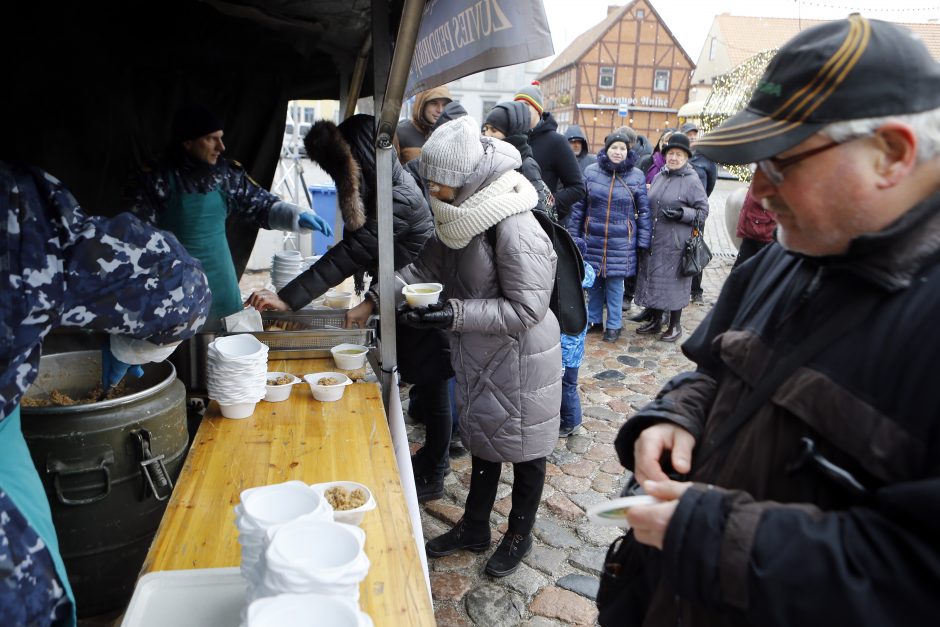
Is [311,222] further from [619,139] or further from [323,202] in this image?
[323,202]

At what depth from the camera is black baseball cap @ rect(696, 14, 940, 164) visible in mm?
1042

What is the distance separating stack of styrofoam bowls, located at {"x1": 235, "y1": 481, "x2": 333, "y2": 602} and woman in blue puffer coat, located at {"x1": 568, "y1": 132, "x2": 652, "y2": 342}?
6014 mm

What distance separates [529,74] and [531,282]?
1862 inches

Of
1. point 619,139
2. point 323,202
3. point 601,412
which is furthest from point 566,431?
point 323,202

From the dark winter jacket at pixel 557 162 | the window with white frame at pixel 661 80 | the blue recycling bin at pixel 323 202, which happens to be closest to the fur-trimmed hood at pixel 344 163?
the dark winter jacket at pixel 557 162

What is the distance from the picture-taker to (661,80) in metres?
41.6

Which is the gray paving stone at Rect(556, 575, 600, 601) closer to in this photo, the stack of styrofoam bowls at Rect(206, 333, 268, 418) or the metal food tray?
the metal food tray

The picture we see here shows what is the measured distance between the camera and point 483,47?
206 centimetres

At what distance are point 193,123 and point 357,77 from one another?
123 centimetres

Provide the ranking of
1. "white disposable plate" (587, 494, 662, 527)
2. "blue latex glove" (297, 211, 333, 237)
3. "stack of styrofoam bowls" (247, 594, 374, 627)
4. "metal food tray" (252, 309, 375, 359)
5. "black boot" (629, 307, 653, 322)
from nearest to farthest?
"stack of styrofoam bowls" (247, 594, 374, 627)
"white disposable plate" (587, 494, 662, 527)
"metal food tray" (252, 309, 375, 359)
"blue latex glove" (297, 211, 333, 237)
"black boot" (629, 307, 653, 322)

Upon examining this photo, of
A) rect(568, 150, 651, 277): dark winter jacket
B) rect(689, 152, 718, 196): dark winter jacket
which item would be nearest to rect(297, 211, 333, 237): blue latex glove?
rect(568, 150, 651, 277): dark winter jacket

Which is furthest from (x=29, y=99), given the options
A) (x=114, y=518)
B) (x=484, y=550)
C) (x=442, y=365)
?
(x=484, y=550)

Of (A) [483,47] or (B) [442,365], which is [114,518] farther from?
(A) [483,47]

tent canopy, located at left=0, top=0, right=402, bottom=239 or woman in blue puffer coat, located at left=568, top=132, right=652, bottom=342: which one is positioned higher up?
tent canopy, located at left=0, top=0, right=402, bottom=239
